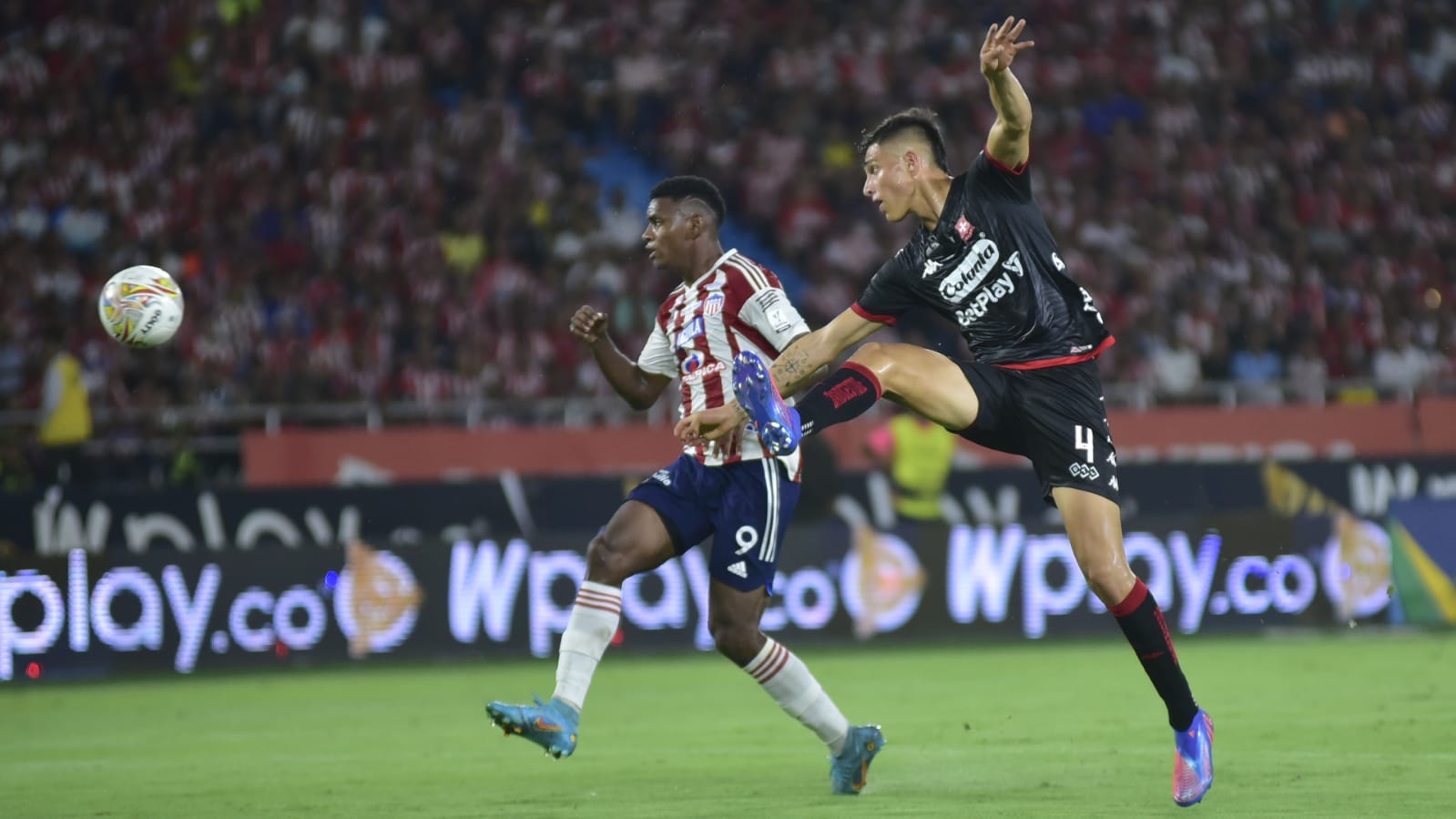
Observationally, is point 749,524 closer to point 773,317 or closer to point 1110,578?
point 773,317

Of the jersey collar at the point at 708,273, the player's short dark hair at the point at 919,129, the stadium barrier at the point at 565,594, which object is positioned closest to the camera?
the player's short dark hair at the point at 919,129

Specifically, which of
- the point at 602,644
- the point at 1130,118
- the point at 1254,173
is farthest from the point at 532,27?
the point at 602,644

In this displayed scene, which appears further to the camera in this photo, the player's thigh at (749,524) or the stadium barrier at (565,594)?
the stadium barrier at (565,594)

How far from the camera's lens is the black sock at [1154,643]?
661 centimetres

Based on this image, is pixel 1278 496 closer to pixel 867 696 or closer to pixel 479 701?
pixel 867 696

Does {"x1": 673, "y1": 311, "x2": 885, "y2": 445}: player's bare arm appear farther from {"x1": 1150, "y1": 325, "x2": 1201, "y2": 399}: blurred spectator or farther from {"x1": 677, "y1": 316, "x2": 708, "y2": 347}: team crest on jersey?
{"x1": 1150, "y1": 325, "x2": 1201, "y2": 399}: blurred spectator

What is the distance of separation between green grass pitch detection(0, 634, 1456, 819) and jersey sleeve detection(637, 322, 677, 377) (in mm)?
1685

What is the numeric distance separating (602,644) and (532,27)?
1614 cm

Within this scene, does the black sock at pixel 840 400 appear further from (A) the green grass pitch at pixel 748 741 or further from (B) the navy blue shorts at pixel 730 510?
(A) the green grass pitch at pixel 748 741

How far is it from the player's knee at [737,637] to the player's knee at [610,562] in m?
0.40

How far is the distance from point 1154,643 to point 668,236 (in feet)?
8.33

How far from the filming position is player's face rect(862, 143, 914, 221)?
6.92 meters

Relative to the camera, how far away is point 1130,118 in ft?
75.3

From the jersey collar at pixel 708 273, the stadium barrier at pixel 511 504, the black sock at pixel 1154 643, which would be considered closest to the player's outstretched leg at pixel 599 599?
the jersey collar at pixel 708 273
